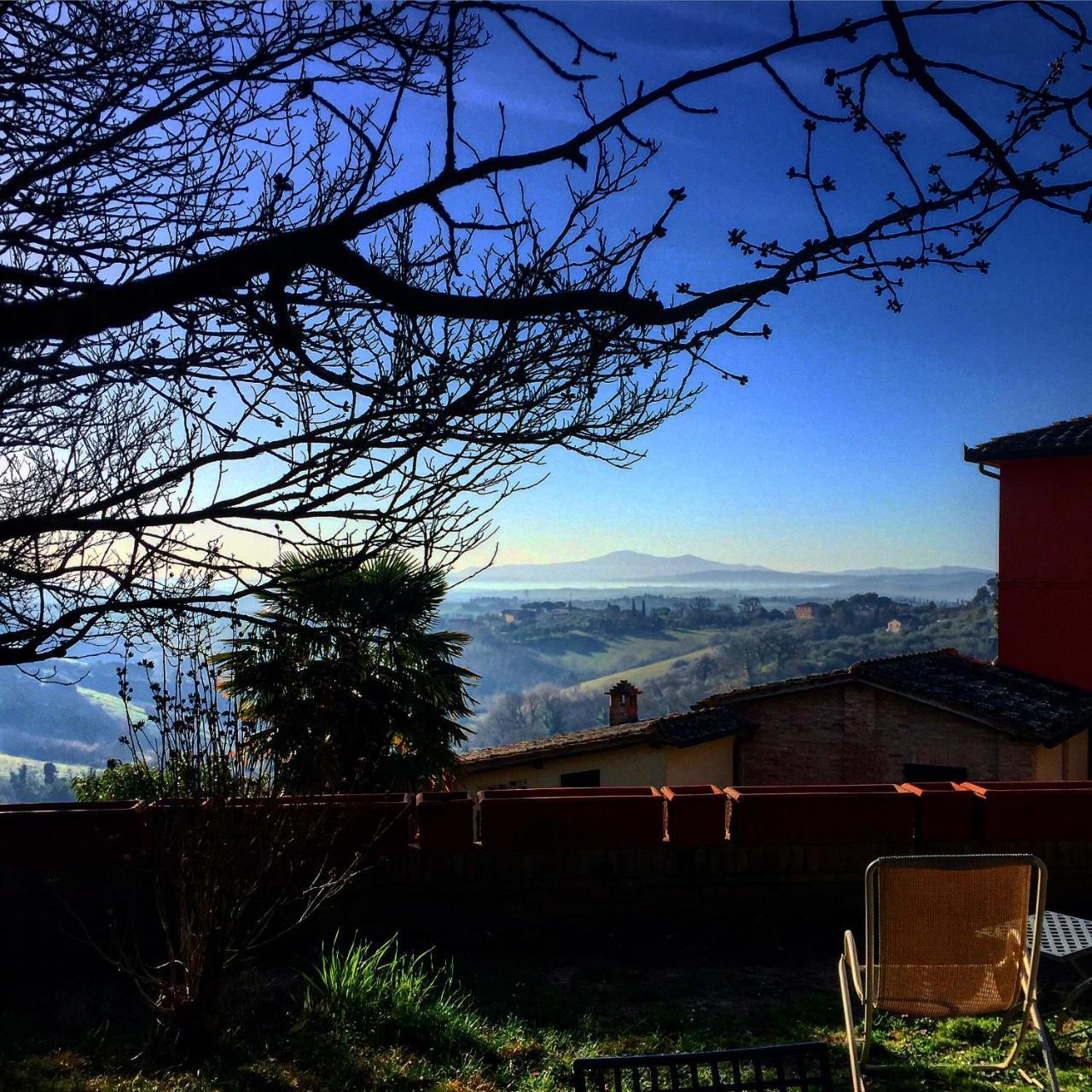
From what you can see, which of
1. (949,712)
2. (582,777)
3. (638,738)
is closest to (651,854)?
(638,738)

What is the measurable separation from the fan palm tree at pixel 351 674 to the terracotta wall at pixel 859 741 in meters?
8.66

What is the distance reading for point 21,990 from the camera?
18.3ft

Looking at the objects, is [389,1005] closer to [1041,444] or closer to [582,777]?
[582,777]

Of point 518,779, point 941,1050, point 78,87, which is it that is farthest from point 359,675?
point 518,779

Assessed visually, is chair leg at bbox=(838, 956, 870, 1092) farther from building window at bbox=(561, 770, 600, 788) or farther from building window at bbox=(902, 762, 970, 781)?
building window at bbox=(561, 770, 600, 788)

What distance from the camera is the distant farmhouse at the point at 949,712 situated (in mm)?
15961

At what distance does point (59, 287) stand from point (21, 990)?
429 cm

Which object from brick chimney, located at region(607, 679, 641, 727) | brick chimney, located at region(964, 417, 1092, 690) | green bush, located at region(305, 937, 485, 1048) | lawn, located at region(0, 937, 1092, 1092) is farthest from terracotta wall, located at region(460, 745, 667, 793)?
green bush, located at region(305, 937, 485, 1048)

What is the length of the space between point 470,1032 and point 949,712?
13.8 meters

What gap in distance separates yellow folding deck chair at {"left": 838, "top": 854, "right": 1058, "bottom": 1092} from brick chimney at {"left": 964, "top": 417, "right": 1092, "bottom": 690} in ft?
44.6

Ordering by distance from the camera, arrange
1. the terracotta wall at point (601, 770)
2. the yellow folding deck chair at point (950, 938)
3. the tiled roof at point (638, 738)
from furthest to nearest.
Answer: the terracotta wall at point (601, 770), the tiled roof at point (638, 738), the yellow folding deck chair at point (950, 938)

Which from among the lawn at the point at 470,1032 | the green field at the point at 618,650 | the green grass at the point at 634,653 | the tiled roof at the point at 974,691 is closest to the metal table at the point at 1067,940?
the lawn at the point at 470,1032

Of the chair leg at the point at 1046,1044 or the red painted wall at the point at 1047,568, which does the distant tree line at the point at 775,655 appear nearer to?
the red painted wall at the point at 1047,568

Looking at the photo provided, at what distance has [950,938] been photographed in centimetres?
364
